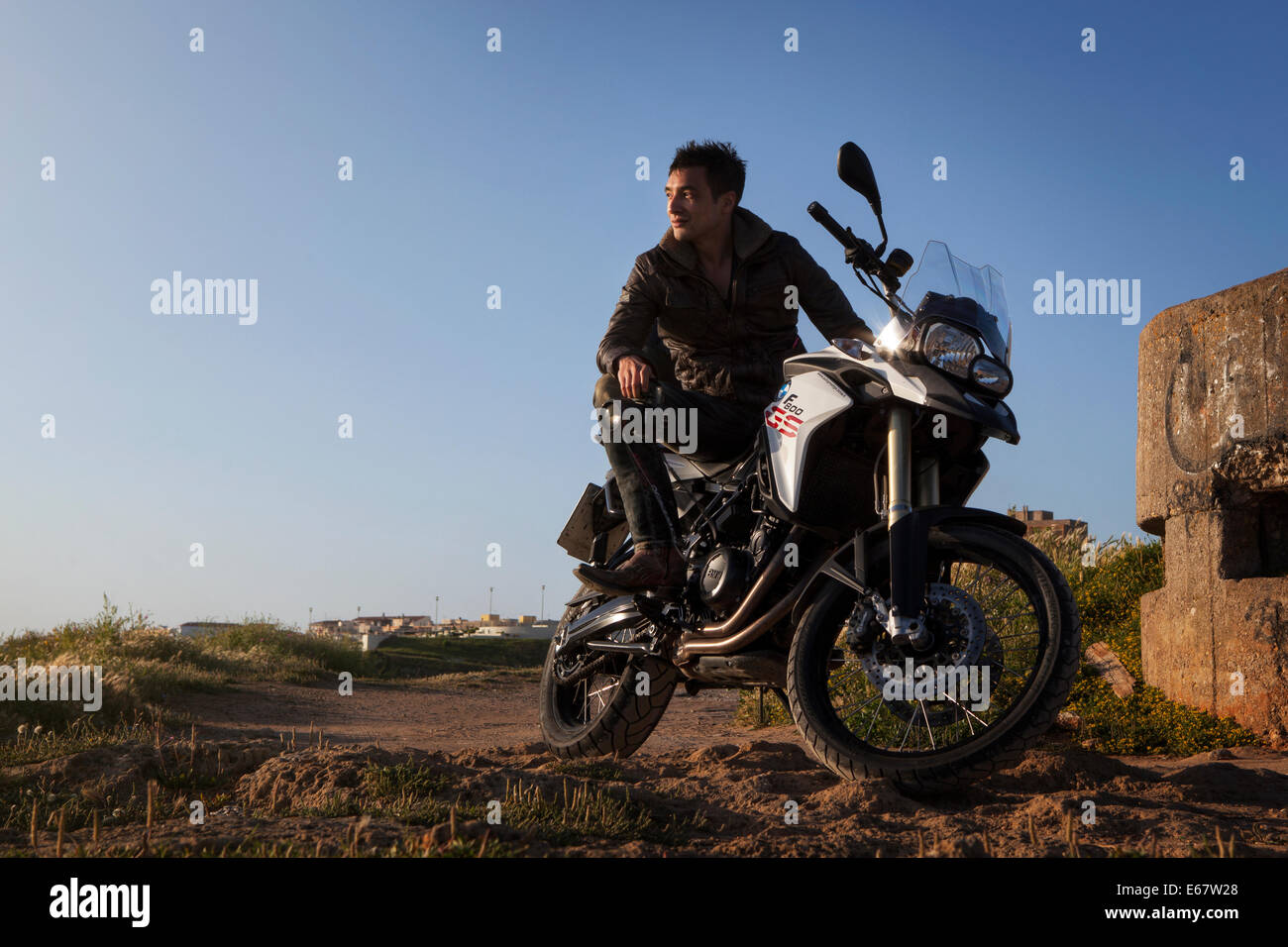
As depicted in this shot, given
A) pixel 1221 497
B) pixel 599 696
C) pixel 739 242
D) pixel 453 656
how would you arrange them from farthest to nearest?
1. pixel 453 656
2. pixel 1221 497
3. pixel 599 696
4. pixel 739 242

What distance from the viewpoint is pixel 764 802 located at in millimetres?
3686

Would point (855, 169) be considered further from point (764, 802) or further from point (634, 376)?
point (764, 802)

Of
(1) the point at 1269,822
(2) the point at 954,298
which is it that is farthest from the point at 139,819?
(1) the point at 1269,822

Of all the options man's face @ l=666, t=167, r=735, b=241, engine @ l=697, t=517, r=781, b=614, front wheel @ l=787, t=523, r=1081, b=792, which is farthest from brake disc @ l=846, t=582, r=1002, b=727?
man's face @ l=666, t=167, r=735, b=241

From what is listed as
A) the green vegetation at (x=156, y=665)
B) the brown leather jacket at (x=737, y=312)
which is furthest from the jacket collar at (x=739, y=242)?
the green vegetation at (x=156, y=665)

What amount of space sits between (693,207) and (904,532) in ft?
6.66

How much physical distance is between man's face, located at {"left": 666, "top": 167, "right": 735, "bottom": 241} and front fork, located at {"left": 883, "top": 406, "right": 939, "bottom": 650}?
153cm

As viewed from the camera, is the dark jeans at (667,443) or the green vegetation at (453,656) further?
the green vegetation at (453,656)

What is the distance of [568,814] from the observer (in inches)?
127

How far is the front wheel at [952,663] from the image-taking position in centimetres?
314

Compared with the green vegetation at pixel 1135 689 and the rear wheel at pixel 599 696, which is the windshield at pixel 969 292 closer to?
the rear wheel at pixel 599 696

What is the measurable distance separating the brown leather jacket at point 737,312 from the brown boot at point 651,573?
31.0 inches
